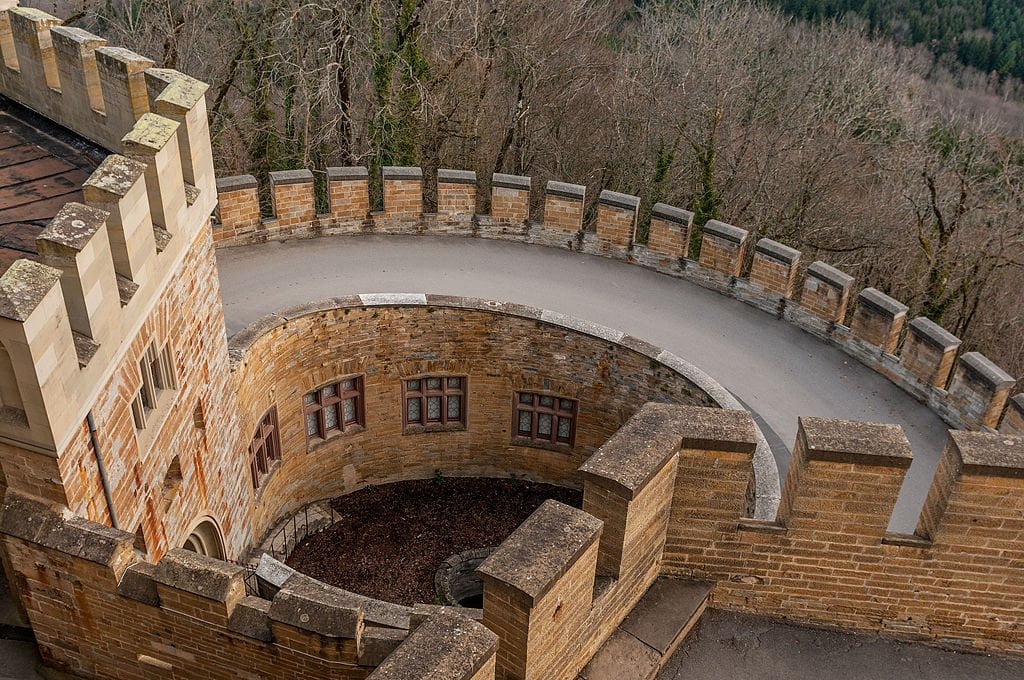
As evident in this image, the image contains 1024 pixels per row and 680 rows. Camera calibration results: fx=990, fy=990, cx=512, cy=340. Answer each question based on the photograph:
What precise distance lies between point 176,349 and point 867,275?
2028cm

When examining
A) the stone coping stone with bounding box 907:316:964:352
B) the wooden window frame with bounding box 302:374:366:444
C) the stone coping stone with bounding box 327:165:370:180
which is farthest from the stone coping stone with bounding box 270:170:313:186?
the stone coping stone with bounding box 907:316:964:352

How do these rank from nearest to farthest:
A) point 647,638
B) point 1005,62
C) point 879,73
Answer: point 647,638 → point 879,73 → point 1005,62

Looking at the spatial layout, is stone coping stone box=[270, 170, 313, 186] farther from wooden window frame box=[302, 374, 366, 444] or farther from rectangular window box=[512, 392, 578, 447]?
rectangular window box=[512, 392, 578, 447]

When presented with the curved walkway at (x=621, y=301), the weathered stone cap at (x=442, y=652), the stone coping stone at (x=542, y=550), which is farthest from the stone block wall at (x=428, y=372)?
the weathered stone cap at (x=442, y=652)

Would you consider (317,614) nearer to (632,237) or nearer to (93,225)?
(93,225)

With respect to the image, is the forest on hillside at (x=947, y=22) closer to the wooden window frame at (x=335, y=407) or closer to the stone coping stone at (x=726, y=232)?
the stone coping stone at (x=726, y=232)

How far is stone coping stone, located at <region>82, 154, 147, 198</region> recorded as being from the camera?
28.1 feet

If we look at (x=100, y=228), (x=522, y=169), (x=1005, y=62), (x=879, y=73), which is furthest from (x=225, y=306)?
(x=1005, y=62)

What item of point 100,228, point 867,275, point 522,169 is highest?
point 100,228

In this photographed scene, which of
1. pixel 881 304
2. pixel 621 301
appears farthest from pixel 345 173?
pixel 881 304

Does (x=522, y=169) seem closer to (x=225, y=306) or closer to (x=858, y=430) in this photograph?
(x=225, y=306)

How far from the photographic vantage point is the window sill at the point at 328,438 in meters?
16.5

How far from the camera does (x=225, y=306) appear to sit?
15.4m

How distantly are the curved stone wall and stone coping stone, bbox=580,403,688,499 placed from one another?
5.54 metres
